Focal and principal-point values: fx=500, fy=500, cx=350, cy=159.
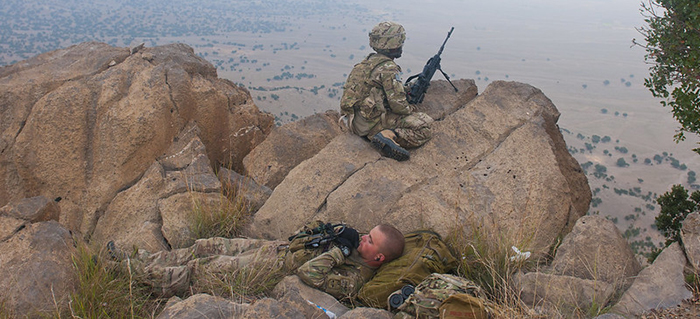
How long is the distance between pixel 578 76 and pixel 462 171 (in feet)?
165

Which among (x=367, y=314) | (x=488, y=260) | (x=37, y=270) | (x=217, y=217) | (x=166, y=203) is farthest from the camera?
(x=166, y=203)

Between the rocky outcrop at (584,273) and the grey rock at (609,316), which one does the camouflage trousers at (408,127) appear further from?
the grey rock at (609,316)

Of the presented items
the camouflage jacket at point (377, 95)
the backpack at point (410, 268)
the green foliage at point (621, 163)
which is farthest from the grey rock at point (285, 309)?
the green foliage at point (621, 163)

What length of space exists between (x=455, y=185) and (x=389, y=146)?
0.91 m

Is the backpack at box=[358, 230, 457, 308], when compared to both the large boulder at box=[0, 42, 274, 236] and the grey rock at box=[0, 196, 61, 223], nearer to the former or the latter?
the grey rock at box=[0, 196, 61, 223]

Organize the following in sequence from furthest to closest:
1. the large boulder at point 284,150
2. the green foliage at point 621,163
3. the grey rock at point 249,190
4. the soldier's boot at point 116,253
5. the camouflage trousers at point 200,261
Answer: the green foliage at point 621,163 < the large boulder at point 284,150 < the grey rock at point 249,190 < the soldier's boot at point 116,253 < the camouflage trousers at point 200,261

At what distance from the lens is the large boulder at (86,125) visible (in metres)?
6.05

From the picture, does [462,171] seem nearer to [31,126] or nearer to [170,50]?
[170,50]

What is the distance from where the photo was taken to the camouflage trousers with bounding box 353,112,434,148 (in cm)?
620

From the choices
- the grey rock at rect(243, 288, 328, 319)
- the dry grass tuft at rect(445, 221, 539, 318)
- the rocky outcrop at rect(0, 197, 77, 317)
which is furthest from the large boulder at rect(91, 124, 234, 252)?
the dry grass tuft at rect(445, 221, 539, 318)

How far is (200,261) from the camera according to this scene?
4434 mm

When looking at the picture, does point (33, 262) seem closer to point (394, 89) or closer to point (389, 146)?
point (389, 146)

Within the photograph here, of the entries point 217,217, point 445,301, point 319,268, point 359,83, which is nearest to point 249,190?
point 217,217

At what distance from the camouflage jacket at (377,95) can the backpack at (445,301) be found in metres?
2.98
